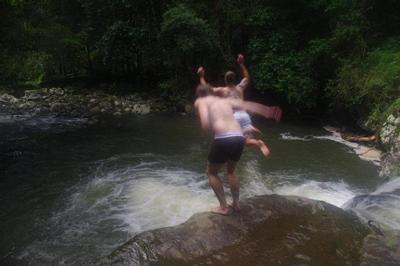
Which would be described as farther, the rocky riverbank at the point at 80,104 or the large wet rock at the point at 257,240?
the rocky riverbank at the point at 80,104

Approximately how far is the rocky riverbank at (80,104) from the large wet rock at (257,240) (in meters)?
10.4

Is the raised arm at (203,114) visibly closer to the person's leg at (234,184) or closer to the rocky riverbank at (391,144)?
the person's leg at (234,184)

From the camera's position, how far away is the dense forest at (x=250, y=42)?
11680mm

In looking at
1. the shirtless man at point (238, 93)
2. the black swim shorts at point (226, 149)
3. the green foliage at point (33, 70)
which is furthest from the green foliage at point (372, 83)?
the green foliage at point (33, 70)

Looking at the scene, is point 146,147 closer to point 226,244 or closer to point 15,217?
point 15,217

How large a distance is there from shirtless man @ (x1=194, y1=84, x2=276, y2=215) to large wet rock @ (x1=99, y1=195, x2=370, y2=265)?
0.34 meters

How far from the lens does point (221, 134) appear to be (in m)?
4.52

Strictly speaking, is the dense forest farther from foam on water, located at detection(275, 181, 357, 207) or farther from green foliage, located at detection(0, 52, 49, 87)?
foam on water, located at detection(275, 181, 357, 207)

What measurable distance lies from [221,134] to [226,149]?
0.57ft

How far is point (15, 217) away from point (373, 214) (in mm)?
5824

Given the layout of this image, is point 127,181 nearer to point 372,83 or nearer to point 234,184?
point 234,184

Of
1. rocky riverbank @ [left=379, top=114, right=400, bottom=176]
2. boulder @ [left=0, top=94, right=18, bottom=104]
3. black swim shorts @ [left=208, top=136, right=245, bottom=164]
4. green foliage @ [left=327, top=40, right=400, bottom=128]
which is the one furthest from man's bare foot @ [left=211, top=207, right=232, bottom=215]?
boulder @ [left=0, top=94, right=18, bottom=104]

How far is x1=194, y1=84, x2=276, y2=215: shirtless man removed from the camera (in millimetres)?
4527

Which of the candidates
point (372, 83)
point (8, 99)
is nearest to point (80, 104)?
point (8, 99)
